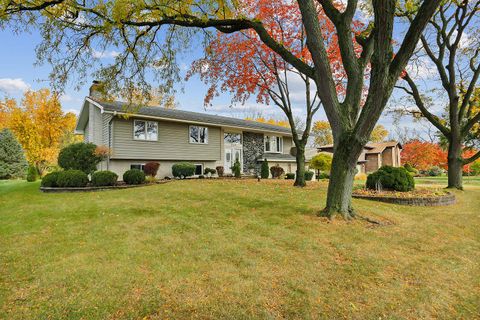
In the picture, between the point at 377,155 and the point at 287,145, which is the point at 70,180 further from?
the point at 377,155

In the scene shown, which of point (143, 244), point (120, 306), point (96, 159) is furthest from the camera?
point (96, 159)

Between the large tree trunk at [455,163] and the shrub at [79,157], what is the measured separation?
19.9 meters

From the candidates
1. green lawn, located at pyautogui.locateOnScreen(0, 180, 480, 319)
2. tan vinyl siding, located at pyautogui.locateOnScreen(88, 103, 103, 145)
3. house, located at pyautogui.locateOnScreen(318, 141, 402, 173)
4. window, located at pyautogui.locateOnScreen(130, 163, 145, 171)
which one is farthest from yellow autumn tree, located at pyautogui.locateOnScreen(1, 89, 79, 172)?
house, located at pyautogui.locateOnScreen(318, 141, 402, 173)

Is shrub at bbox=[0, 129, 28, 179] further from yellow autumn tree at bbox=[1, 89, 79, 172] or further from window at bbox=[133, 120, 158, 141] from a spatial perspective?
window at bbox=[133, 120, 158, 141]

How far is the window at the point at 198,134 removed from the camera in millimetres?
20072

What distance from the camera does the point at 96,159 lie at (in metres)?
15.3

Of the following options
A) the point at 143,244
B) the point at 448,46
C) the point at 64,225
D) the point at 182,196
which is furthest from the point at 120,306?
the point at 448,46

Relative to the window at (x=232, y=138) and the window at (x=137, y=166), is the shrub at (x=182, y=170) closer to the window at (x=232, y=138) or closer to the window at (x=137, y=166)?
the window at (x=137, y=166)

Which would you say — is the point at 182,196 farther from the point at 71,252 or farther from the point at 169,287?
the point at 169,287

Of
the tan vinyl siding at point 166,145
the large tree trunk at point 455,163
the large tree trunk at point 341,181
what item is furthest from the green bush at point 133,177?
the large tree trunk at point 455,163

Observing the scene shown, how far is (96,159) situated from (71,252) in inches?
456

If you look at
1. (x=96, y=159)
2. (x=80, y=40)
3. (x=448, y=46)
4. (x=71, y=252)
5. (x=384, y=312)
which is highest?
(x=448, y=46)

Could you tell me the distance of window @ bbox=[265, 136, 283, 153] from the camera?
1048 inches

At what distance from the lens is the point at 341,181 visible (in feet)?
22.7
